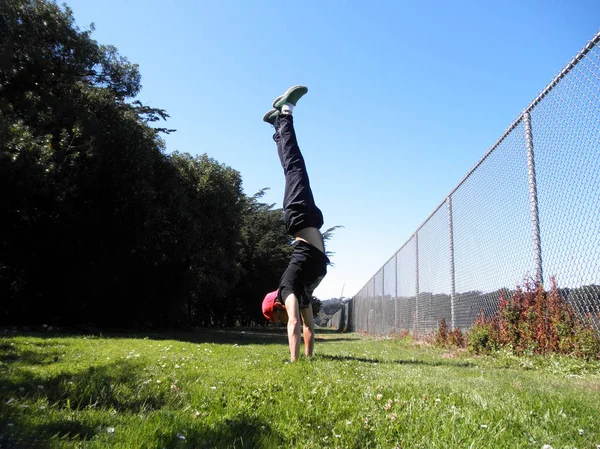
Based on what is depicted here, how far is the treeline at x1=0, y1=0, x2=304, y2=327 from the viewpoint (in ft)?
39.1

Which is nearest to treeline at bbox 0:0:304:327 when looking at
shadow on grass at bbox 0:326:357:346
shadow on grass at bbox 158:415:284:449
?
shadow on grass at bbox 0:326:357:346

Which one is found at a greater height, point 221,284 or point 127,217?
point 127,217

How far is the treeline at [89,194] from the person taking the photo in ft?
39.1

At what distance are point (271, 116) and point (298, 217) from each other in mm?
1529

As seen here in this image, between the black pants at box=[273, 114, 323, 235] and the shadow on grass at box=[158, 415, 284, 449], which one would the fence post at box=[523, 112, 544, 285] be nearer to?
the black pants at box=[273, 114, 323, 235]

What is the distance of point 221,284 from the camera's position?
19.7 meters

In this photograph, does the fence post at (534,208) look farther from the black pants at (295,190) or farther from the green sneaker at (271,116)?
the green sneaker at (271,116)

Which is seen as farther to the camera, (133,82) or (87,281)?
(133,82)

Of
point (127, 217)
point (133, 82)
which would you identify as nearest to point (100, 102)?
point (133, 82)

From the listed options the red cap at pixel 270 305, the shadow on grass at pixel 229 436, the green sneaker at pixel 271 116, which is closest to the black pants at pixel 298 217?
the red cap at pixel 270 305

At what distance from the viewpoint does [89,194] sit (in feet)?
46.6

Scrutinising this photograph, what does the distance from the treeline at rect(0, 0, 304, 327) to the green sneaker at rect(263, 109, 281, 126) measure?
7.53m

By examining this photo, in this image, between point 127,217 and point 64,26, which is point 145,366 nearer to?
point 127,217

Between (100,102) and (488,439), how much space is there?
49.1 ft
